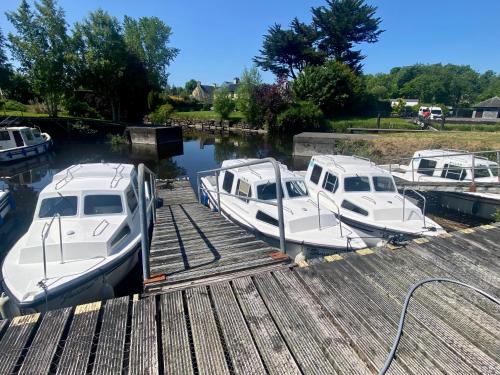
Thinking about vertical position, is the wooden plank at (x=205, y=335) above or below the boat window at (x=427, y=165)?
above

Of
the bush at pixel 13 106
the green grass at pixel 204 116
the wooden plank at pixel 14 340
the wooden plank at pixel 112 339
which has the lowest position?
the wooden plank at pixel 112 339

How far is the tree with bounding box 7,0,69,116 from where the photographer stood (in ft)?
105

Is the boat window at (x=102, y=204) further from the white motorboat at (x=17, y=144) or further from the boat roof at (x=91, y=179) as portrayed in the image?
the white motorboat at (x=17, y=144)

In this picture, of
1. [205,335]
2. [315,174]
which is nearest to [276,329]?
[205,335]

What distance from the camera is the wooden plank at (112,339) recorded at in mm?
2496

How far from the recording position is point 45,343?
8.96 ft

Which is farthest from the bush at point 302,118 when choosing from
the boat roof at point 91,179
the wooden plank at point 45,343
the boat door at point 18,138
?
the wooden plank at point 45,343

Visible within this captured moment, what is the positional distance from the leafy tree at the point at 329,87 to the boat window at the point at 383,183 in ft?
106

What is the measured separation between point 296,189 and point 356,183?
7.71 ft

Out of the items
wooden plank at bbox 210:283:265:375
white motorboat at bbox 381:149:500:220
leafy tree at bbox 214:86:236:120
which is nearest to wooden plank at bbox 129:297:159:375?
wooden plank at bbox 210:283:265:375

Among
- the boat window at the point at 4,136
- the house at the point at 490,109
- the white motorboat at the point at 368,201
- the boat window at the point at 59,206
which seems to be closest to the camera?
the boat window at the point at 59,206

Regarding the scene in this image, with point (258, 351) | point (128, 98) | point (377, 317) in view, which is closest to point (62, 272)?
point (258, 351)

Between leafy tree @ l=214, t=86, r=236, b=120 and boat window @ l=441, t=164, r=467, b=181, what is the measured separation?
38.9m

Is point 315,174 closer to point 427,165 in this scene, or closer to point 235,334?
point 427,165
